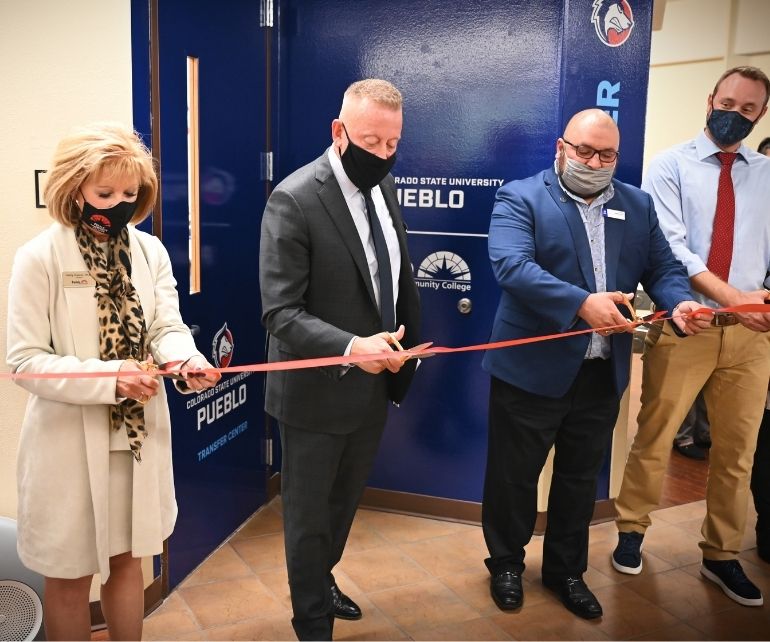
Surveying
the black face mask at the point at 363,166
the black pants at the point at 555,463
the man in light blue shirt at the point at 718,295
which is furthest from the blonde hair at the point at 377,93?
the man in light blue shirt at the point at 718,295

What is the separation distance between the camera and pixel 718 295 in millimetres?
2982

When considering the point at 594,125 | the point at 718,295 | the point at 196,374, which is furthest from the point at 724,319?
the point at 196,374

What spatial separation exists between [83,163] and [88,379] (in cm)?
54

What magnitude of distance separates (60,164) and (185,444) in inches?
58.2

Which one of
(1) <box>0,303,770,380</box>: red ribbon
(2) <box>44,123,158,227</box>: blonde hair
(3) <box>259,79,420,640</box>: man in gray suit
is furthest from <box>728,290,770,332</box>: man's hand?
(2) <box>44,123,158,227</box>: blonde hair

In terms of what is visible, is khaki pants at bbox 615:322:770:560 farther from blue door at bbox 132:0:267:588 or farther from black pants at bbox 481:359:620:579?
blue door at bbox 132:0:267:588

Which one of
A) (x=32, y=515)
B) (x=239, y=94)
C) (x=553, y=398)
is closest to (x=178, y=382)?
(x=32, y=515)

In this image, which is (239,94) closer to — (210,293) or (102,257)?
(210,293)

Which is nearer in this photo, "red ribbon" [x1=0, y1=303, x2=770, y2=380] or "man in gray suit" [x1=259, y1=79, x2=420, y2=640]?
"red ribbon" [x1=0, y1=303, x2=770, y2=380]

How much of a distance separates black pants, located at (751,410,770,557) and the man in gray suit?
6.20 ft

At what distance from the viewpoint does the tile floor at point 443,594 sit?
287 cm

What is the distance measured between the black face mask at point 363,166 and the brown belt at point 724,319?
4.91ft

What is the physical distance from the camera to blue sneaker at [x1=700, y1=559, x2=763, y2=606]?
10.2ft

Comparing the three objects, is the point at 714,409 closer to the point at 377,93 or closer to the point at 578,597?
the point at 578,597
